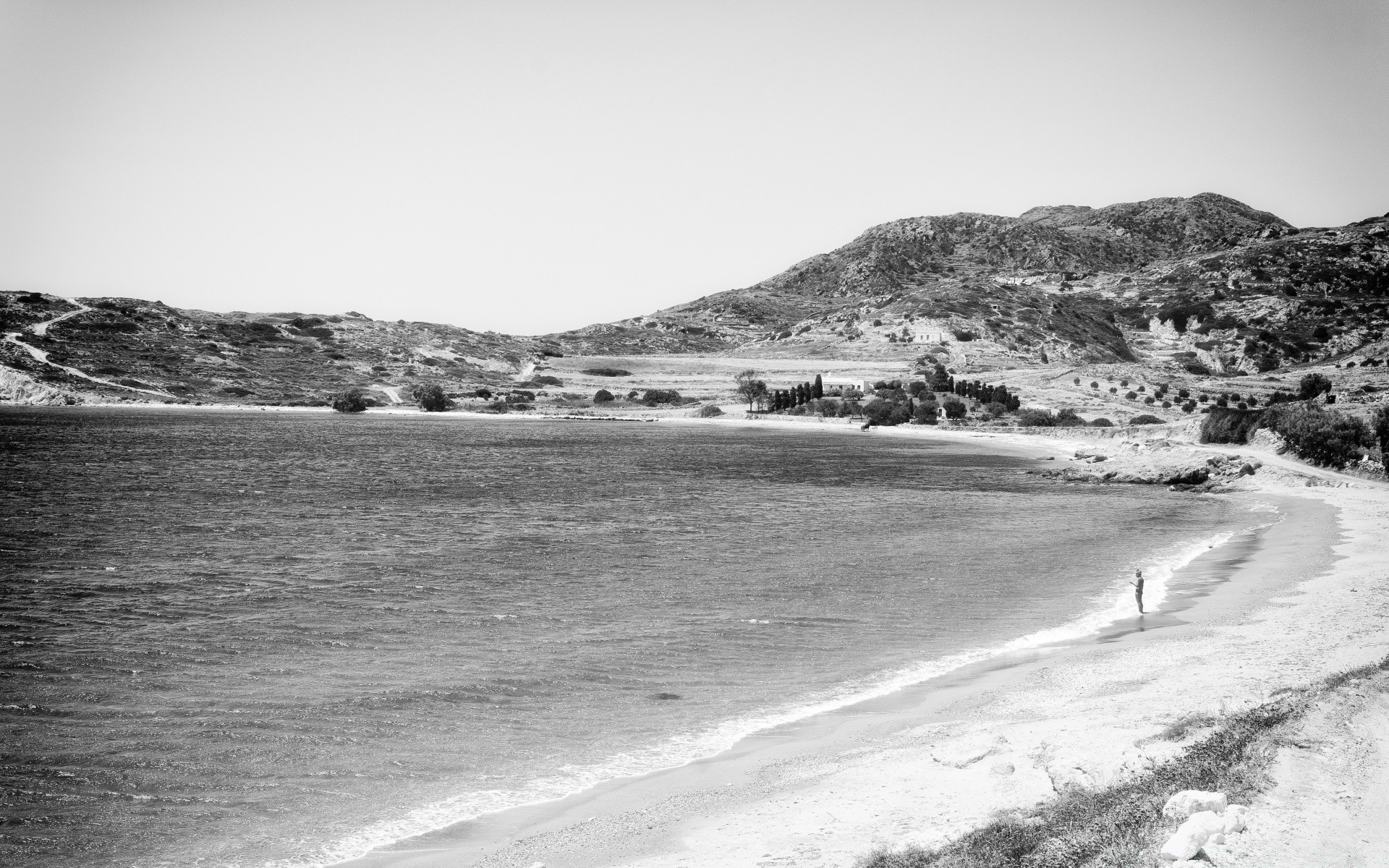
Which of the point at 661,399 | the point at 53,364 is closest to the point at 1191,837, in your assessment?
the point at 661,399

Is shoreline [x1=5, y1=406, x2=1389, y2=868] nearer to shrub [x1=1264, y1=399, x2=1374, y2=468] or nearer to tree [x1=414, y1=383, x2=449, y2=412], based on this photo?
shrub [x1=1264, y1=399, x2=1374, y2=468]

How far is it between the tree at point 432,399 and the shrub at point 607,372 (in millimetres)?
33756

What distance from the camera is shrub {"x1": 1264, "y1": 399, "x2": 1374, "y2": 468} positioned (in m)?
52.6

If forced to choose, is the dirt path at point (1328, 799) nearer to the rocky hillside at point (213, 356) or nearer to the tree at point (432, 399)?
the tree at point (432, 399)

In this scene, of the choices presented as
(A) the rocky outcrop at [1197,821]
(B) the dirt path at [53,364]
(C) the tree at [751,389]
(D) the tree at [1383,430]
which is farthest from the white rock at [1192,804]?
(B) the dirt path at [53,364]

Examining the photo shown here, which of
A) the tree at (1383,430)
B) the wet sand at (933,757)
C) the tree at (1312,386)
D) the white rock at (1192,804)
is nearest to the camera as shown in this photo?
the white rock at (1192,804)

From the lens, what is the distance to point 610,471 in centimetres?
6406

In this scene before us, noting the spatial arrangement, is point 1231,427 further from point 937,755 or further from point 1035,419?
point 937,755

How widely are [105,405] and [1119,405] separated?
143 meters

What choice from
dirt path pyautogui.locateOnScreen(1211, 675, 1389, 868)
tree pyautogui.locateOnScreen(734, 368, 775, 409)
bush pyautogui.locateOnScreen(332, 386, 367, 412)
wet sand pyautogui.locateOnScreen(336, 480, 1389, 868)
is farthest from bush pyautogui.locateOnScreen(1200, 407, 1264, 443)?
bush pyautogui.locateOnScreen(332, 386, 367, 412)

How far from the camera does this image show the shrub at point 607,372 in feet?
572

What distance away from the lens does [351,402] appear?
488 ft

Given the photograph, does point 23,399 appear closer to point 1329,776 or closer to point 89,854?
point 89,854

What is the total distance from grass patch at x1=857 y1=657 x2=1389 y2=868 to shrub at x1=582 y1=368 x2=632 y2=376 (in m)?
164
